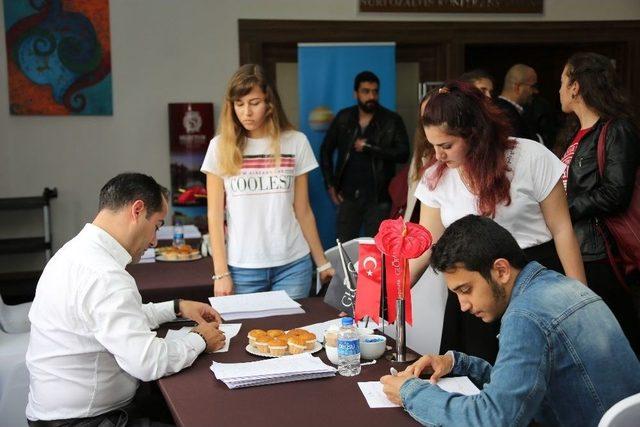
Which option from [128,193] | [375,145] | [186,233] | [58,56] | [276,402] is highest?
[58,56]

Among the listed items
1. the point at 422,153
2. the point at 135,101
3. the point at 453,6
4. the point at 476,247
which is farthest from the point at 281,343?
the point at 453,6

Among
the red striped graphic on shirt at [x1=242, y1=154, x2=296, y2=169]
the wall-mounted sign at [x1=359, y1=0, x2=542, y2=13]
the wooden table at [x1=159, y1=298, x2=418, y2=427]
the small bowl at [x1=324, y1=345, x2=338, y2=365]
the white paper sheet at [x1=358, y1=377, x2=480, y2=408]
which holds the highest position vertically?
the wall-mounted sign at [x1=359, y1=0, x2=542, y2=13]

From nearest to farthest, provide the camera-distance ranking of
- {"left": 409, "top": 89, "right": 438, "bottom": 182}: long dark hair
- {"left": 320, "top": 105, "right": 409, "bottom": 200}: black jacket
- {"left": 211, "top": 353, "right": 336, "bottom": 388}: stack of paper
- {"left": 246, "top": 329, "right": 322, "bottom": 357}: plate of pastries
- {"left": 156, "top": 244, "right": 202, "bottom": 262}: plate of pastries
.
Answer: {"left": 211, "top": 353, "right": 336, "bottom": 388}: stack of paper → {"left": 246, "top": 329, "right": 322, "bottom": 357}: plate of pastries → {"left": 409, "top": 89, "right": 438, "bottom": 182}: long dark hair → {"left": 156, "top": 244, "right": 202, "bottom": 262}: plate of pastries → {"left": 320, "top": 105, "right": 409, "bottom": 200}: black jacket

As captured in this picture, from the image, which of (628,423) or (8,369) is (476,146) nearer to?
(628,423)

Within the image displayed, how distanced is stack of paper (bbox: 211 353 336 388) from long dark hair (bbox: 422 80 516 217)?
81 centimetres

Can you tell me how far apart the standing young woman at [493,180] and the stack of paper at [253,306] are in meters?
0.50

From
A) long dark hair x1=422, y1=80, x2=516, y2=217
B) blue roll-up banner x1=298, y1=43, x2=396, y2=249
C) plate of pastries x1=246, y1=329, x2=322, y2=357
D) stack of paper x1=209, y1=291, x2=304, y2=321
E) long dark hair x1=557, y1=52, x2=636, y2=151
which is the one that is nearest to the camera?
plate of pastries x1=246, y1=329, x2=322, y2=357

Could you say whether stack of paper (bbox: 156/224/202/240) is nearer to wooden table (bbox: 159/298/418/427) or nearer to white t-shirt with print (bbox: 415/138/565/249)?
white t-shirt with print (bbox: 415/138/565/249)

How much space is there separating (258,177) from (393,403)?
1543 mm

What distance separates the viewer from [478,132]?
266cm

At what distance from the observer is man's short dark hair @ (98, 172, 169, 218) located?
7.89ft

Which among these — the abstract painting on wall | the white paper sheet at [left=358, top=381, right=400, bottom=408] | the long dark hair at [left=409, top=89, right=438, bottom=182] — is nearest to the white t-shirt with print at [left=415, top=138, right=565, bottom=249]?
the long dark hair at [left=409, top=89, right=438, bottom=182]

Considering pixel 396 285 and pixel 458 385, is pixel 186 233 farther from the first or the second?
pixel 458 385

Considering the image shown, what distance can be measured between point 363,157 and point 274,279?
3.18m
